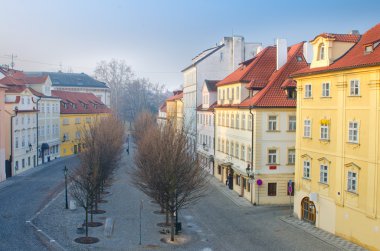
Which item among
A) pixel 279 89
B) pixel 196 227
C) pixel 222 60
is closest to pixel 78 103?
pixel 222 60

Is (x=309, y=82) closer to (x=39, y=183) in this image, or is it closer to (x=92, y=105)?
(x=39, y=183)

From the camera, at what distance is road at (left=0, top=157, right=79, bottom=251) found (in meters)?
23.0

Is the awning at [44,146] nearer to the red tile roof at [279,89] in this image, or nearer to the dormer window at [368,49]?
the red tile roof at [279,89]

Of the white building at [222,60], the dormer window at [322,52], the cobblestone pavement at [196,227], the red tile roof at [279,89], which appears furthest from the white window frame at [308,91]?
the white building at [222,60]

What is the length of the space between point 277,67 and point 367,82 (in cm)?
1602

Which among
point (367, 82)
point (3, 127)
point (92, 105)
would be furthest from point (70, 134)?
point (367, 82)

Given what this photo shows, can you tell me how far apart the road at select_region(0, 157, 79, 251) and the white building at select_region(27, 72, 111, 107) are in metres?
43.1

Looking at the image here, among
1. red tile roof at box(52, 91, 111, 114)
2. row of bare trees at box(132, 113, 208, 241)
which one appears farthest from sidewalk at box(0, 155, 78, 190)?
row of bare trees at box(132, 113, 208, 241)

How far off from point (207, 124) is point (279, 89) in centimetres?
1714

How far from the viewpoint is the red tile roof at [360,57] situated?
73.1 ft

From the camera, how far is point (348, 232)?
23.8 meters

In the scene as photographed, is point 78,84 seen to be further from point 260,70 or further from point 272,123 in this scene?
point 272,123

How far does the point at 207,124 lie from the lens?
5053 cm

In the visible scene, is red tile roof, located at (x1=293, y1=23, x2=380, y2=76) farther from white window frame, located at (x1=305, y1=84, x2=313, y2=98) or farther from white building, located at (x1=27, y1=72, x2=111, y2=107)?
white building, located at (x1=27, y1=72, x2=111, y2=107)
